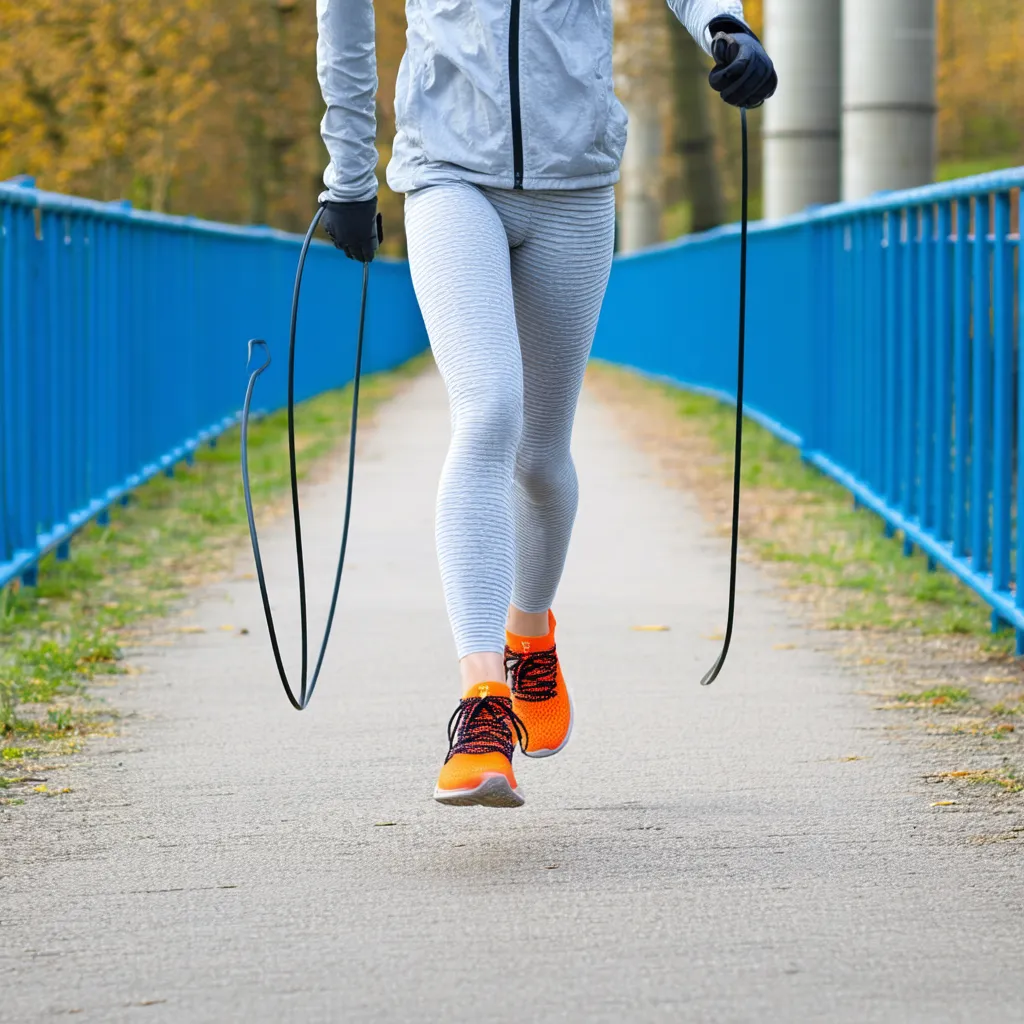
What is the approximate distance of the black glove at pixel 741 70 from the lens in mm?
4039

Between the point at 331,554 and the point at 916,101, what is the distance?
17.4ft

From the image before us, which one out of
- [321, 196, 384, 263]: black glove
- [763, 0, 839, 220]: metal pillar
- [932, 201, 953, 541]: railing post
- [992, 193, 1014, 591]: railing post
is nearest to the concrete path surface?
[992, 193, 1014, 591]: railing post

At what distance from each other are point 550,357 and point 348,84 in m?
0.69

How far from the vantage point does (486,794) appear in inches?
144

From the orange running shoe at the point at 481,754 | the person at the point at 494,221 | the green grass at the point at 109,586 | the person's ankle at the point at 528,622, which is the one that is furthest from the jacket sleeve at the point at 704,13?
the green grass at the point at 109,586

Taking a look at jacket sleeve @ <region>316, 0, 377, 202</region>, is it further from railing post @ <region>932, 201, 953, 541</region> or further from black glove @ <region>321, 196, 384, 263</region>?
railing post @ <region>932, 201, 953, 541</region>

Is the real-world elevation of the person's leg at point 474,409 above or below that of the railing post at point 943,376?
above

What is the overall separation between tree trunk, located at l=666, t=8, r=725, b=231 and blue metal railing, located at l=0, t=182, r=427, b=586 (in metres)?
11.7

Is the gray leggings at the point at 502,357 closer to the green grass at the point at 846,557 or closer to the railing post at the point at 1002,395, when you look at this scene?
the railing post at the point at 1002,395

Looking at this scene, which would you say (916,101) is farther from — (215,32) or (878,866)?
(215,32)

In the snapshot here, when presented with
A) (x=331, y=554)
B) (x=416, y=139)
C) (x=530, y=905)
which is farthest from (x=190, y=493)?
(x=530, y=905)

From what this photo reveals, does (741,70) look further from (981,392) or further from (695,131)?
(695,131)

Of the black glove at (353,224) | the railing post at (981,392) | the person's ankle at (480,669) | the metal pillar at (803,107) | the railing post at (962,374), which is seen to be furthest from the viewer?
the metal pillar at (803,107)

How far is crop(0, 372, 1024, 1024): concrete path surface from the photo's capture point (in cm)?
306
